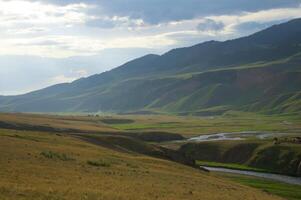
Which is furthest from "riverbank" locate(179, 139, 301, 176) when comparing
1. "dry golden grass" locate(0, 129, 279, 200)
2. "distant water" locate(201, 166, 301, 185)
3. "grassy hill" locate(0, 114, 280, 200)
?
"dry golden grass" locate(0, 129, 279, 200)

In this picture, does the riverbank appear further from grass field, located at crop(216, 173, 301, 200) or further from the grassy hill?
the grassy hill

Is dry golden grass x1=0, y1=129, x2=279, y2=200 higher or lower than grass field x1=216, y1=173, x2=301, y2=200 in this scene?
higher

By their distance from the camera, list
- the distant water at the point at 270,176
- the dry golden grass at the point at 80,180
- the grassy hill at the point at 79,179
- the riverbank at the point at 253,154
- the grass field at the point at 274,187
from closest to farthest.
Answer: the dry golden grass at the point at 80,180 < the grassy hill at the point at 79,179 < the grass field at the point at 274,187 < the distant water at the point at 270,176 < the riverbank at the point at 253,154

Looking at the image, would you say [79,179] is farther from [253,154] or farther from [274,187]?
[253,154]

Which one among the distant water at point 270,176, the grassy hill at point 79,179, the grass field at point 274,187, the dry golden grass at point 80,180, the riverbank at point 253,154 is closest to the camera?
the dry golden grass at point 80,180

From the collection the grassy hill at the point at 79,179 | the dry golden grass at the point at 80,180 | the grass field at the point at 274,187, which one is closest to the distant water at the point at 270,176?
the grass field at the point at 274,187

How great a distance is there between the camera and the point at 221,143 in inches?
5290

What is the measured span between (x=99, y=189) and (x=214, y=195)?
12274mm

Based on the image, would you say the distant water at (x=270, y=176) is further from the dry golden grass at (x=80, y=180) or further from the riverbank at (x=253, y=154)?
the dry golden grass at (x=80, y=180)

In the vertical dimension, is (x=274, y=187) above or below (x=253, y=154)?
below

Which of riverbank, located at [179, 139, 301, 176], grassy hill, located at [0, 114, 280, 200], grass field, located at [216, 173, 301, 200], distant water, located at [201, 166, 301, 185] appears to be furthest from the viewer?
riverbank, located at [179, 139, 301, 176]

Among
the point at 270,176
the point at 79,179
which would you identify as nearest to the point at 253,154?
the point at 270,176

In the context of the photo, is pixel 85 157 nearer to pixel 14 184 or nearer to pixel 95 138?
pixel 14 184

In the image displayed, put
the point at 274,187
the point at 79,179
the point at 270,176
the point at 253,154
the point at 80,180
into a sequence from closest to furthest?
the point at 80,180, the point at 79,179, the point at 274,187, the point at 270,176, the point at 253,154
